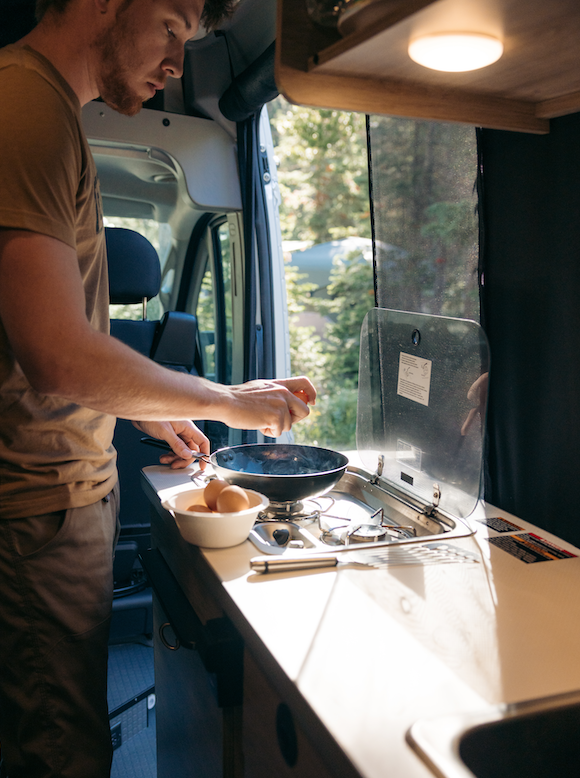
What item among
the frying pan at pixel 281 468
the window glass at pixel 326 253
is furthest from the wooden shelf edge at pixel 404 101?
the window glass at pixel 326 253

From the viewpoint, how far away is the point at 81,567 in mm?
1158

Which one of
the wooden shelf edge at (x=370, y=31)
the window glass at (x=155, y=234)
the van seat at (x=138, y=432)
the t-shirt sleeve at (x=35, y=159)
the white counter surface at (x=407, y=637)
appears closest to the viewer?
the white counter surface at (x=407, y=637)

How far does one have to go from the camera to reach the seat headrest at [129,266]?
2.30 metres

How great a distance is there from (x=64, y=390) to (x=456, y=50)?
730 millimetres

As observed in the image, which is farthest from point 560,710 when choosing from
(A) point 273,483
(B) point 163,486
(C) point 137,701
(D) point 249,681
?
(C) point 137,701

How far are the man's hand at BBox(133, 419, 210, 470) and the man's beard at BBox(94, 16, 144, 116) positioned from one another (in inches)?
28.1

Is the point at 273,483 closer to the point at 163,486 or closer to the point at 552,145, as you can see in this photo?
the point at 163,486

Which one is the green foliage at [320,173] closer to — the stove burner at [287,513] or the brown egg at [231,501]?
the stove burner at [287,513]

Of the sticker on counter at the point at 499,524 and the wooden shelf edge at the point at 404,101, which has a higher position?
the wooden shelf edge at the point at 404,101

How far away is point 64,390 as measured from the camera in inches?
37.0

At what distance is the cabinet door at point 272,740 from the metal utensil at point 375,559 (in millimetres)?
136

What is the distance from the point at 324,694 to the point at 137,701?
1774 mm

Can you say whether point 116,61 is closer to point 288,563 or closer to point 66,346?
point 66,346

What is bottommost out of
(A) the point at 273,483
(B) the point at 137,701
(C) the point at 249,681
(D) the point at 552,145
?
(B) the point at 137,701
